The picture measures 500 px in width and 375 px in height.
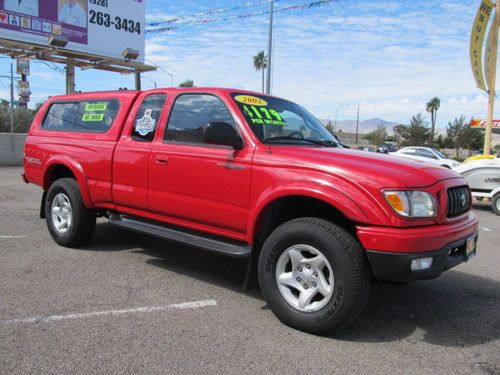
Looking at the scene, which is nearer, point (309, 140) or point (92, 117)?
point (309, 140)

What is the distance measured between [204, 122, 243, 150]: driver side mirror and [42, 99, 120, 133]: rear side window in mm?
1818

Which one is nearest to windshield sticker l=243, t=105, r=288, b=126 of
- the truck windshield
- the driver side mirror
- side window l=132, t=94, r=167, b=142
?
the truck windshield

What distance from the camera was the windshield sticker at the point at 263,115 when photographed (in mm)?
4410

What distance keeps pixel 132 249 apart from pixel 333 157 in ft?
10.6

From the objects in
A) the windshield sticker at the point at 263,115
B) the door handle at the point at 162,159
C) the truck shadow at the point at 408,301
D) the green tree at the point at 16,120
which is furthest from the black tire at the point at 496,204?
the green tree at the point at 16,120

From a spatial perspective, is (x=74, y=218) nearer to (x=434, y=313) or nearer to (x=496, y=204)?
(x=434, y=313)

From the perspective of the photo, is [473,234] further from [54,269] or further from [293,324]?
[54,269]

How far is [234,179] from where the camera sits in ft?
13.7

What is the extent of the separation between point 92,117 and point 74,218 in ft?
4.03

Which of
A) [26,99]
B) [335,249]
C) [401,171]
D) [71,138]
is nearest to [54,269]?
[71,138]

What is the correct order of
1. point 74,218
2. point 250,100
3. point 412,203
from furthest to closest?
point 74,218 → point 250,100 → point 412,203

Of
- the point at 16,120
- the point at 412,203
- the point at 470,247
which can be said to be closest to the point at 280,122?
the point at 412,203

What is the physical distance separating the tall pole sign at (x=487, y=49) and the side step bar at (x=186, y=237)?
14.5 m

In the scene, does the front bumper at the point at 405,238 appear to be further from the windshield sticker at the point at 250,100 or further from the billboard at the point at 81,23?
the billboard at the point at 81,23
